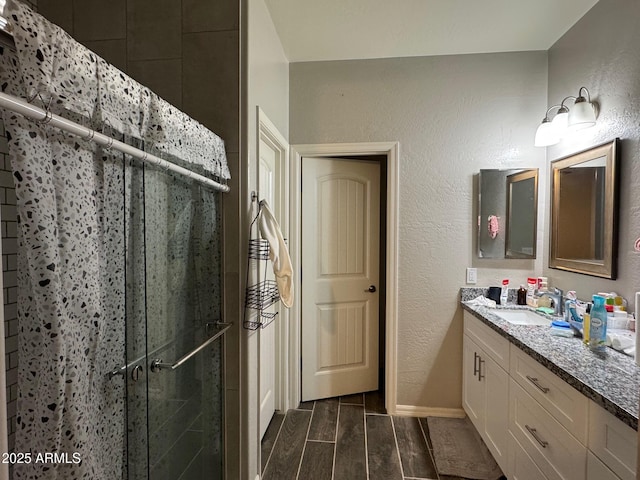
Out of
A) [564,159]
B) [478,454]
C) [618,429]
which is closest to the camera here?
[618,429]

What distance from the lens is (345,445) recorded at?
6.82 ft

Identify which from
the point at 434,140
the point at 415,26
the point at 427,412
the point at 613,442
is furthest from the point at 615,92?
the point at 427,412

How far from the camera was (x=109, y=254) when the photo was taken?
977mm

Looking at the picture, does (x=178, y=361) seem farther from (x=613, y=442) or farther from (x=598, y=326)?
(x=598, y=326)

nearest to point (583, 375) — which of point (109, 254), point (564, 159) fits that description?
point (564, 159)

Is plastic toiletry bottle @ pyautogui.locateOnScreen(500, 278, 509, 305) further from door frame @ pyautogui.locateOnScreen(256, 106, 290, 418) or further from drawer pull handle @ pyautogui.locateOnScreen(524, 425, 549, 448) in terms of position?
door frame @ pyautogui.locateOnScreen(256, 106, 290, 418)

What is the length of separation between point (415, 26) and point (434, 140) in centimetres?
75

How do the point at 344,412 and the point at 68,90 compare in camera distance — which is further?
the point at 344,412

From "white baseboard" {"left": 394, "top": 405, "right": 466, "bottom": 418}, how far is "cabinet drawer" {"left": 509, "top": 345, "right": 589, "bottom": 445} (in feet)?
3.17

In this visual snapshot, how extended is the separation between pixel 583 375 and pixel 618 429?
21 centimetres

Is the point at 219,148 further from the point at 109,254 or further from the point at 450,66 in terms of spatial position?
the point at 450,66

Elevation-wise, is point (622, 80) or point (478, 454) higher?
point (622, 80)

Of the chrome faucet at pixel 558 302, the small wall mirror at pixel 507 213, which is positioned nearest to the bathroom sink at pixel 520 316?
the chrome faucet at pixel 558 302

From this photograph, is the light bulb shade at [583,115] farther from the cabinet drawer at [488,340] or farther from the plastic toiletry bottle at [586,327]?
the cabinet drawer at [488,340]
